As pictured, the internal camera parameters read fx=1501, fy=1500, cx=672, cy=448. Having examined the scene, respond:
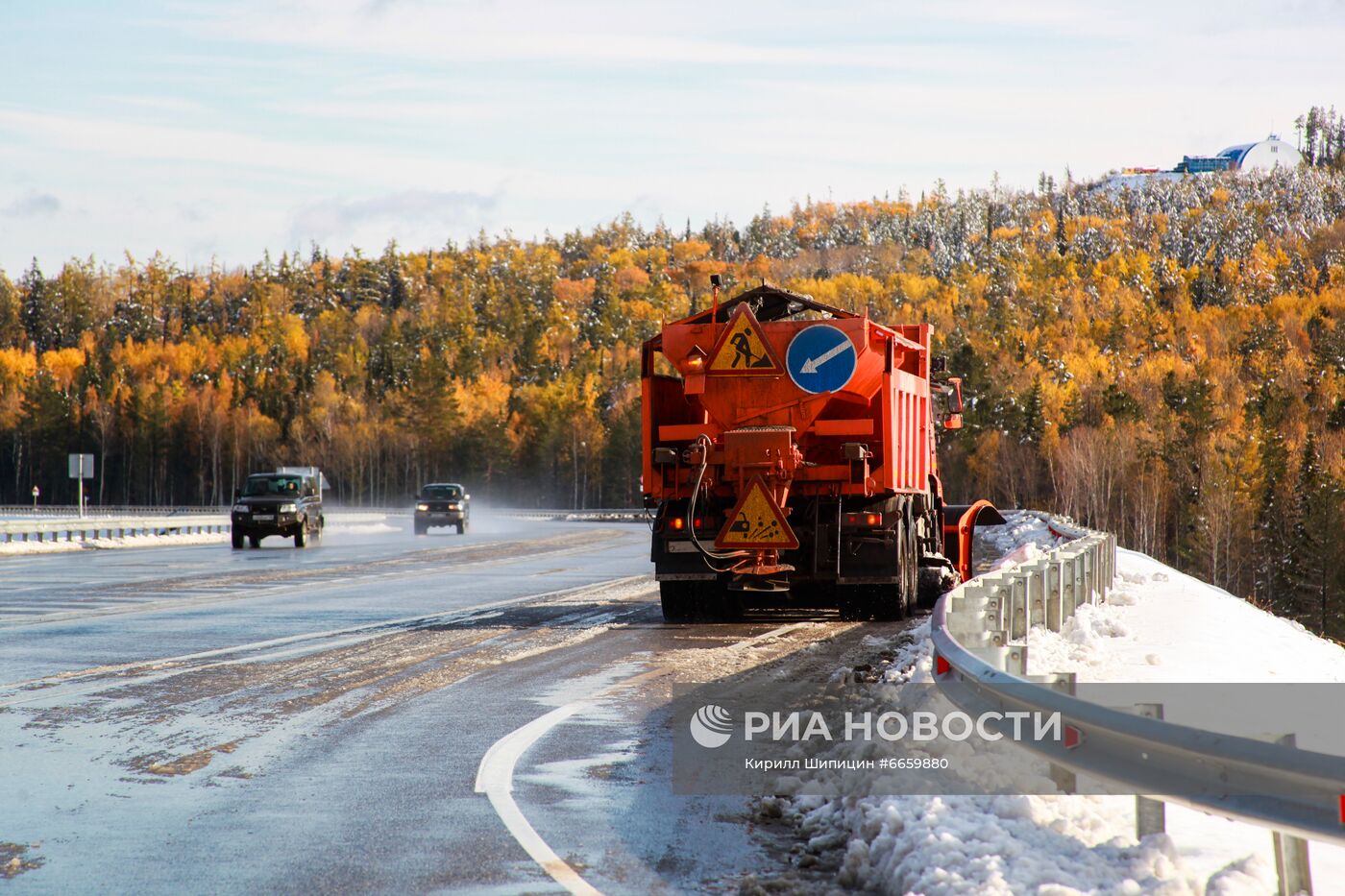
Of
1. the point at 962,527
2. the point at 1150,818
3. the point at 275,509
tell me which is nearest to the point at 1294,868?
the point at 1150,818

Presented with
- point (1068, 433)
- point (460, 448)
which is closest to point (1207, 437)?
point (1068, 433)

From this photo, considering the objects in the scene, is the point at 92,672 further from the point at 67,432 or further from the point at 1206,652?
the point at 67,432

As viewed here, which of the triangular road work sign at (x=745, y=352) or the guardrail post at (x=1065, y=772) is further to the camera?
the triangular road work sign at (x=745, y=352)

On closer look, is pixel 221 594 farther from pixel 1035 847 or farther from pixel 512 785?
pixel 1035 847

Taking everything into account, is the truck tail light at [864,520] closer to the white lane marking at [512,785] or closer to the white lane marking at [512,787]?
the white lane marking at [512,785]

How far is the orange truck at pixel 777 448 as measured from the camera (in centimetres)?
1628

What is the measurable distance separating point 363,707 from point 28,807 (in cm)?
344

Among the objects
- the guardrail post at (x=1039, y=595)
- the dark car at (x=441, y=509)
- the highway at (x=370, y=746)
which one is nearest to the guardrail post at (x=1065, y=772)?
the highway at (x=370, y=746)

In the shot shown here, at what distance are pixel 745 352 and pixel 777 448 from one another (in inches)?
44.6

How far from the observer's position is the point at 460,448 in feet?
568

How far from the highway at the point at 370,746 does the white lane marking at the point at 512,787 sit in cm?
2

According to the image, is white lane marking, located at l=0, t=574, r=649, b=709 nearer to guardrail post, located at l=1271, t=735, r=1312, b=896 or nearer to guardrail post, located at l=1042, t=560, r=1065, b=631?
guardrail post, located at l=1042, t=560, r=1065, b=631

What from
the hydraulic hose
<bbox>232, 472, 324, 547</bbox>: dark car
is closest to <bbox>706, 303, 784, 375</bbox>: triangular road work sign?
the hydraulic hose

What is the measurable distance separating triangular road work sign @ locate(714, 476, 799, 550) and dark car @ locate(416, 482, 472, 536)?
141 feet
